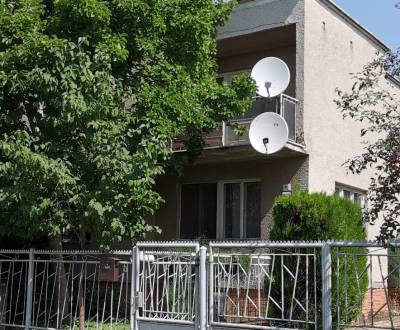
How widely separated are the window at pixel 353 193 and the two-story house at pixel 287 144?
0.13 ft

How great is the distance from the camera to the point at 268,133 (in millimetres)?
14031

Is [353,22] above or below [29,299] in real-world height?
above

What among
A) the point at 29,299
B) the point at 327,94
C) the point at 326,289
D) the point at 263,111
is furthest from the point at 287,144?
the point at 29,299

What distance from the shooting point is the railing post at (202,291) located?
961 centimetres

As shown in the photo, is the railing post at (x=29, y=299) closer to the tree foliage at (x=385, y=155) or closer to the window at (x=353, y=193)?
the tree foliage at (x=385, y=155)

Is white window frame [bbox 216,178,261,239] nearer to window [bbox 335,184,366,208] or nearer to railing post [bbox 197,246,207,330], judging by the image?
window [bbox 335,184,366,208]

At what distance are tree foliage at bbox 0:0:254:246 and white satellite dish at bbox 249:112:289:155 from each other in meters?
1.76

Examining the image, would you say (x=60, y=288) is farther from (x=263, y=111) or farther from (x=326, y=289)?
(x=263, y=111)

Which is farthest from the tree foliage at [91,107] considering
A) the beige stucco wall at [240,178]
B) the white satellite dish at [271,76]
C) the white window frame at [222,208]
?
the white window frame at [222,208]

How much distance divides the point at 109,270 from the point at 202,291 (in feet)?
8.05

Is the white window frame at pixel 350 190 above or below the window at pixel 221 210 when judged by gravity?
above

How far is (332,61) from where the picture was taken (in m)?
16.4

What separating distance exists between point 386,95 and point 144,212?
16.8 ft

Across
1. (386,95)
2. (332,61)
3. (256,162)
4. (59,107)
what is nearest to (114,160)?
(59,107)
